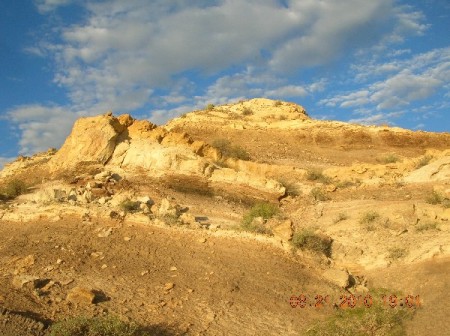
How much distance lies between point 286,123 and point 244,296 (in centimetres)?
2647

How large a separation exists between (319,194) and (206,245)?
7862 mm

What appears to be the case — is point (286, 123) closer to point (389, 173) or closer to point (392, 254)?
point (389, 173)

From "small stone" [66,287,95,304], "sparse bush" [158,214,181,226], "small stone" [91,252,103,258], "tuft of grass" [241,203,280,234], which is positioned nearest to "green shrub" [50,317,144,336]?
"small stone" [66,287,95,304]

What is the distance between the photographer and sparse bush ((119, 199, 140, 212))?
11.1 metres

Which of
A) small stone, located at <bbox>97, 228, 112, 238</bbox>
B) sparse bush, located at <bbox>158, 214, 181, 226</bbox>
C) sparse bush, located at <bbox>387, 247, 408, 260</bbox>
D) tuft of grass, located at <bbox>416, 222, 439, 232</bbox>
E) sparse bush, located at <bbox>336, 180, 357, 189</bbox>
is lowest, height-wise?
sparse bush, located at <bbox>387, 247, 408, 260</bbox>

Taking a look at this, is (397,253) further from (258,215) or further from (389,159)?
(389,159)

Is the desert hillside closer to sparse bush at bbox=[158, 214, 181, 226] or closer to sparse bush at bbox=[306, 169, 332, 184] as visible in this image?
sparse bush at bbox=[158, 214, 181, 226]

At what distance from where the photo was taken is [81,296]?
22.6 ft

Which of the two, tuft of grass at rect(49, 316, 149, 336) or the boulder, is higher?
the boulder

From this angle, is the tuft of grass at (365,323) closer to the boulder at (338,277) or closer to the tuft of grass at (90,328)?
the boulder at (338,277)

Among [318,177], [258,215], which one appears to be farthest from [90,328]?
[318,177]

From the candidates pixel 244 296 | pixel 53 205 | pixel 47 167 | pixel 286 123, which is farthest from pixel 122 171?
pixel 286 123
